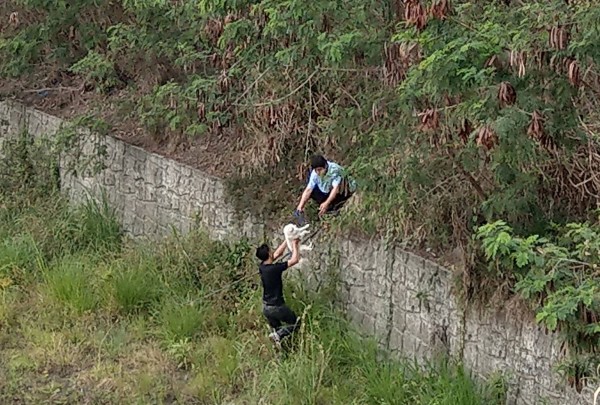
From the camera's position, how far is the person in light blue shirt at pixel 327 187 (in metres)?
8.38

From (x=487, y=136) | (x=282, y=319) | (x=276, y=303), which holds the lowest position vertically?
(x=282, y=319)

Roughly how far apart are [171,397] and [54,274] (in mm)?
2590

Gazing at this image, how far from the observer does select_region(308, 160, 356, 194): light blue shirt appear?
A: 27.4 ft

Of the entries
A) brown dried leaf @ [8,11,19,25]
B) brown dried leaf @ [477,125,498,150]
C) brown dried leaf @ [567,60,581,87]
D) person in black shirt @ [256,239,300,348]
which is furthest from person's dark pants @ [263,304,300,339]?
brown dried leaf @ [8,11,19,25]

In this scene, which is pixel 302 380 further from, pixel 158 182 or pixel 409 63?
pixel 158 182

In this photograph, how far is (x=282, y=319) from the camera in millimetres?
7910

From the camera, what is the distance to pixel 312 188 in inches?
338

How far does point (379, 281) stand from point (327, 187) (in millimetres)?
1112

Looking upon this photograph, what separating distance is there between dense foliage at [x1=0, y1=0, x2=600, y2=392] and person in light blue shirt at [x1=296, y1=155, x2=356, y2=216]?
0.28 meters

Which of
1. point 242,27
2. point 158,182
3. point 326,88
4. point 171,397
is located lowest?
point 171,397

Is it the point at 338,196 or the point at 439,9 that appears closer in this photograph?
the point at 439,9

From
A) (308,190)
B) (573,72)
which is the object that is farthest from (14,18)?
(573,72)

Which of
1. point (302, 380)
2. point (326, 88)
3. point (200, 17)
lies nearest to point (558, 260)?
point (302, 380)

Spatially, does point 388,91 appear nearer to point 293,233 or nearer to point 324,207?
point 324,207
